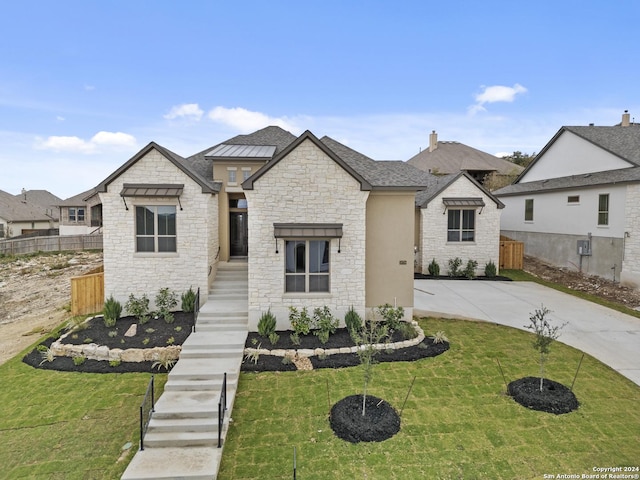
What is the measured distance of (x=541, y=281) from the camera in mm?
18234

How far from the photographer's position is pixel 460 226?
757 inches

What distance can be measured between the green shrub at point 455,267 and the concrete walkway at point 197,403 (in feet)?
41.5

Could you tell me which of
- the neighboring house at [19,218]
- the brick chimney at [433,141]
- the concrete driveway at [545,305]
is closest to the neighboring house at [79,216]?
the neighboring house at [19,218]

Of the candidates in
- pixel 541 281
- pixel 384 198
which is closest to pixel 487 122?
pixel 541 281

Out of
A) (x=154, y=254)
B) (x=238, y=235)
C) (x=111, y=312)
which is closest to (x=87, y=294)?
(x=111, y=312)

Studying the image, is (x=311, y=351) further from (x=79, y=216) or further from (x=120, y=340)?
(x=79, y=216)

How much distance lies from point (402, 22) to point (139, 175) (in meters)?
13.6

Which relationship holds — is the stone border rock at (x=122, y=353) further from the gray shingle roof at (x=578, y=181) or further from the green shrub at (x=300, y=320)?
the gray shingle roof at (x=578, y=181)

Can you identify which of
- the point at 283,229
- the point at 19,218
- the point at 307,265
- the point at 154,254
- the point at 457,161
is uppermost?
the point at 457,161

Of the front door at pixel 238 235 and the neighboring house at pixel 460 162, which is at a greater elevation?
the neighboring house at pixel 460 162

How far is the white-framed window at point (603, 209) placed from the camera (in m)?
16.8

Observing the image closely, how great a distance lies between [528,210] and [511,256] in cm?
446

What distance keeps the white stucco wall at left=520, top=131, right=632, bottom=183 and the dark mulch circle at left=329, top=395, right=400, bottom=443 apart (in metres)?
20.0

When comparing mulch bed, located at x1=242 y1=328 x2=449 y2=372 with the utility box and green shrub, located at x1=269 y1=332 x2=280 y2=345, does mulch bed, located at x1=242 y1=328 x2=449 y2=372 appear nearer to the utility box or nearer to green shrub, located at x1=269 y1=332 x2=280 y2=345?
green shrub, located at x1=269 y1=332 x2=280 y2=345
